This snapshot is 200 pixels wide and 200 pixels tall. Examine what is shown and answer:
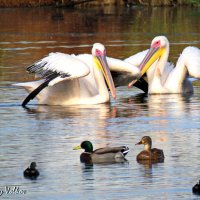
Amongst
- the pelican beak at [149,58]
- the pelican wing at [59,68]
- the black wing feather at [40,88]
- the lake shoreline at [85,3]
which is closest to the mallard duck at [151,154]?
the pelican wing at [59,68]

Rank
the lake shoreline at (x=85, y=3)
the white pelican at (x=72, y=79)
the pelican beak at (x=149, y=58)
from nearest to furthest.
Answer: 1. the white pelican at (x=72, y=79)
2. the pelican beak at (x=149, y=58)
3. the lake shoreline at (x=85, y=3)

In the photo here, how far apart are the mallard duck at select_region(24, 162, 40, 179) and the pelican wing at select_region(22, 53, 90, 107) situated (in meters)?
4.69

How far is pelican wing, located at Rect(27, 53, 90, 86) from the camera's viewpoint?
49.8ft

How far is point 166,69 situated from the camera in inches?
706

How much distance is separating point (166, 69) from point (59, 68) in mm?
2954

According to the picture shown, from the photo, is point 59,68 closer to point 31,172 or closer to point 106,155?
point 106,155

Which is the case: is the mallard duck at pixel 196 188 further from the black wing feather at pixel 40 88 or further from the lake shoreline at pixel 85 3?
the lake shoreline at pixel 85 3

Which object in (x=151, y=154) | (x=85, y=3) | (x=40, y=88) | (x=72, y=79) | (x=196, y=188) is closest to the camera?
(x=196, y=188)

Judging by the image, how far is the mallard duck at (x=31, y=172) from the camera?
10.5 meters

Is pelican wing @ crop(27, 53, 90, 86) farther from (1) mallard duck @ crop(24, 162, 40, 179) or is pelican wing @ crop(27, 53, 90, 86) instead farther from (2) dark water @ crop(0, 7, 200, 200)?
(1) mallard duck @ crop(24, 162, 40, 179)

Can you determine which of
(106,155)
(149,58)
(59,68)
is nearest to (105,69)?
(59,68)

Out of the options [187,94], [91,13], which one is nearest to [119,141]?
[187,94]

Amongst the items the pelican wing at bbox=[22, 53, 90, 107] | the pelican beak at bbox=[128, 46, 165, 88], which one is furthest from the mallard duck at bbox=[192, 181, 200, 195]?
the pelican beak at bbox=[128, 46, 165, 88]

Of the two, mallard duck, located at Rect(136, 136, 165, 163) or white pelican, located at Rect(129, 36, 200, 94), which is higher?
mallard duck, located at Rect(136, 136, 165, 163)
